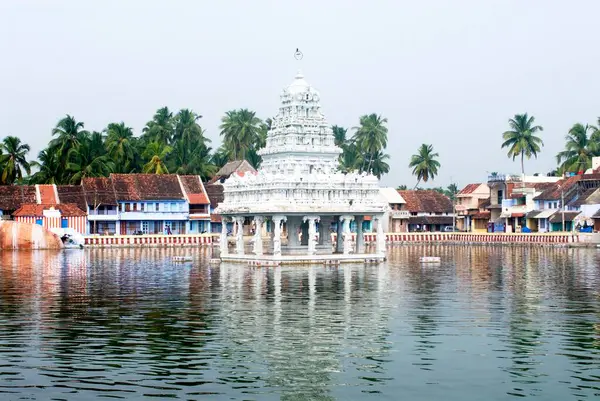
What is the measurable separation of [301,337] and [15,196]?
267ft

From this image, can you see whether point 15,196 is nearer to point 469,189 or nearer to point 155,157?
point 155,157

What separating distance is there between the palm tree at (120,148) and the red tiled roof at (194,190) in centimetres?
937

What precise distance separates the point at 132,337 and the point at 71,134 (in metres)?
90.1

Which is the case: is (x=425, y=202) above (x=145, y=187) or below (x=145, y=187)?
below

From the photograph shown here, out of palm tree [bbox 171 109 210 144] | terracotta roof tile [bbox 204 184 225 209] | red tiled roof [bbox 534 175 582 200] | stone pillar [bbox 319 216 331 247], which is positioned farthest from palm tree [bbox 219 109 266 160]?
stone pillar [bbox 319 216 331 247]

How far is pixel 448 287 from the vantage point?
47.2 meters

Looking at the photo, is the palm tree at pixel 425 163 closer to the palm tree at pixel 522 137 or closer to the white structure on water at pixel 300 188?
the palm tree at pixel 522 137

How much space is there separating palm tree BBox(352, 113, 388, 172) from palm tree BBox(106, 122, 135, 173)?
127 feet

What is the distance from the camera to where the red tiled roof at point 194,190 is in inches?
4461

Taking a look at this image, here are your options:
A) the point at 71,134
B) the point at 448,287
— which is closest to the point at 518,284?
the point at 448,287

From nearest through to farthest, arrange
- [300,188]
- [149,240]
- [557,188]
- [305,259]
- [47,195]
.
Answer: [300,188] → [305,259] → [149,240] → [47,195] → [557,188]

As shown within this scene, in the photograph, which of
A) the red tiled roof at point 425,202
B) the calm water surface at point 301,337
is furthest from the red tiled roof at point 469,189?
the calm water surface at point 301,337

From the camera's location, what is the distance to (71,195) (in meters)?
105

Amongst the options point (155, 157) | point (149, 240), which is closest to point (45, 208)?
point (149, 240)
